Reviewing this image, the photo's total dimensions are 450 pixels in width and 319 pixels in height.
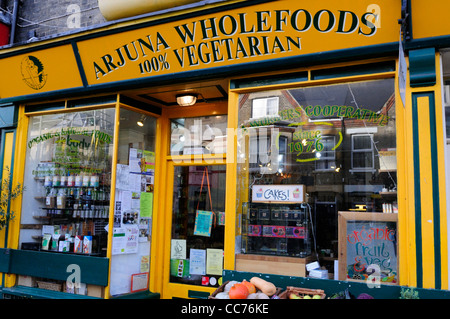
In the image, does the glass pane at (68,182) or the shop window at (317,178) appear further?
the glass pane at (68,182)

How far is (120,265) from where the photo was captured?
5.87 m

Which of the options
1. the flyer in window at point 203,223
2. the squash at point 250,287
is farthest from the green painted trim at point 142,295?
the squash at point 250,287

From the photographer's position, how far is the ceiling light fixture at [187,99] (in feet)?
19.9

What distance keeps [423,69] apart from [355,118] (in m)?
0.91

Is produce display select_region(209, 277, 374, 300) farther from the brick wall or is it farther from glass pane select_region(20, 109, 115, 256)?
the brick wall

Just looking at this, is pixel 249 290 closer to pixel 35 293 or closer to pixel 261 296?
pixel 261 296

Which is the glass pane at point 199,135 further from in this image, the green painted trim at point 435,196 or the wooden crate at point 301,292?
the green painted trim at point 435,196

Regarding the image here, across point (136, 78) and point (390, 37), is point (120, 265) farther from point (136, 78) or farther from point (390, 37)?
point (390, 37)

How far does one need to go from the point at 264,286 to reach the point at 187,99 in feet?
10.2

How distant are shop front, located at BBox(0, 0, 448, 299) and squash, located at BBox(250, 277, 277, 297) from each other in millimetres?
294

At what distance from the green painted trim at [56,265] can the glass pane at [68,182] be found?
169 mm
